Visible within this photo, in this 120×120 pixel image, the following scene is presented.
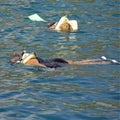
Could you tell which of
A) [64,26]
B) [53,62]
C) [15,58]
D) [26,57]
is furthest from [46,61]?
[64,26]

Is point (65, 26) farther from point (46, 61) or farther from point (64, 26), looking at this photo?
point (46, 61)

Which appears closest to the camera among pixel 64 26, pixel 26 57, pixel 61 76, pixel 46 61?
pixel 61 76

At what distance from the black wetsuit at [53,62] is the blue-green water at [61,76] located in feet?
0.79

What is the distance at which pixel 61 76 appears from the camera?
10852 millimetres

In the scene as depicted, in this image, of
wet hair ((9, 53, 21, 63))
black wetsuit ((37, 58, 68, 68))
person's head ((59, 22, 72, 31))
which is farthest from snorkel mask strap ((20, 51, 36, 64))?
person's head ((59, 22, 72, 31))

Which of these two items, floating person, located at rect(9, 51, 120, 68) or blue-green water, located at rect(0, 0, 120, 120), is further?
floating person, located at rect(9, 51, 120, 68)

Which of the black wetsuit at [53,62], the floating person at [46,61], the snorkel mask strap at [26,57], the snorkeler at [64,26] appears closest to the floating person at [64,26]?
the snorkeler at [64,26]

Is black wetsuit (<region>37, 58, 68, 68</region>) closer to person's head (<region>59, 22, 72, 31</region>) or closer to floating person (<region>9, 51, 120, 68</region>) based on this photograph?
floating person (<region>9, 51, 120, 68</region>)

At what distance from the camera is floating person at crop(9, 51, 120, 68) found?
37.3 feet

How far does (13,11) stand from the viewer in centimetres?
2056

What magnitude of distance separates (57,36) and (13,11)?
539 centimetres

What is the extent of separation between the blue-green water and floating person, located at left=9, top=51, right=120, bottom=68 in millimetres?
200

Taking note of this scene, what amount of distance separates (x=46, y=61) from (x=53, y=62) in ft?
0.60

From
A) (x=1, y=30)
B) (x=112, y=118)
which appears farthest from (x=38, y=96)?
(x=1, y=30)
